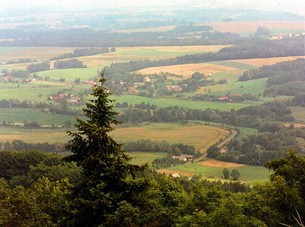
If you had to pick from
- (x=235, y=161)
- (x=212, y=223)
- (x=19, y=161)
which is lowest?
(x=235, y=161)

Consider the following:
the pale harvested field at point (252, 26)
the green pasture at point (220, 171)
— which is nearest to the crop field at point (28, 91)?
the green pasture at point (220, 171)

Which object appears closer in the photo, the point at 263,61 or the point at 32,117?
the point at 32,117

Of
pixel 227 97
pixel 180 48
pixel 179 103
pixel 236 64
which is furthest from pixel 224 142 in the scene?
pixel 180 48

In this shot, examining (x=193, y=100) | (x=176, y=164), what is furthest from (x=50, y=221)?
(x=193, y=100)

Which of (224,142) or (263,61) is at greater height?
(263,61)

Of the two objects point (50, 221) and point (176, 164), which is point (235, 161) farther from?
point (50, 221)

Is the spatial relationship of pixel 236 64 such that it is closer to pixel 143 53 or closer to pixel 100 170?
pixel 143 53
